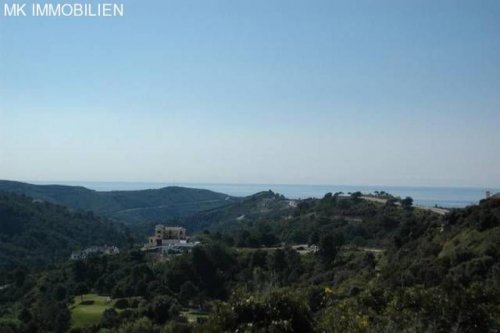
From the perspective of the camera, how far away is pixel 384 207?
55781mm

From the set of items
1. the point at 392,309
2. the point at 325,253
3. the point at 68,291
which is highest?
the point at 392,309

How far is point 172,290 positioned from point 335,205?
30.0 meters

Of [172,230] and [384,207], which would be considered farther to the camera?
[172,230]

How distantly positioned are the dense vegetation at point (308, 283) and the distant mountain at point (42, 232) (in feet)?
77.6

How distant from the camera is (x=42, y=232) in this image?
7956 centimetres

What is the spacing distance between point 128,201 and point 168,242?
9550 centimetres

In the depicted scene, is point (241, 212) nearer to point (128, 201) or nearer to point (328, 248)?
point (128, 201)

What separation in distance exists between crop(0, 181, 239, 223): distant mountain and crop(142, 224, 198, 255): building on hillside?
69877 millimetres

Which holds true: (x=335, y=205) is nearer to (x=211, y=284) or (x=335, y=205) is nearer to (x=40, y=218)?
(x=211, y=284)

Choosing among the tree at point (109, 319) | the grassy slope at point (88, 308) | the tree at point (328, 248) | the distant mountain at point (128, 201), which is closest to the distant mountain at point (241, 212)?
the distant mountain at point (128, 201)

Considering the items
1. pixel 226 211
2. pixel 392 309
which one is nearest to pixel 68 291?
pixel 392 309

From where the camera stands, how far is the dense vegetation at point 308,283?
10.2 m

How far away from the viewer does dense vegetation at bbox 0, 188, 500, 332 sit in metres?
10.2

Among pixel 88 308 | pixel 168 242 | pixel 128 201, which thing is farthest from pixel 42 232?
pixel 128 201
